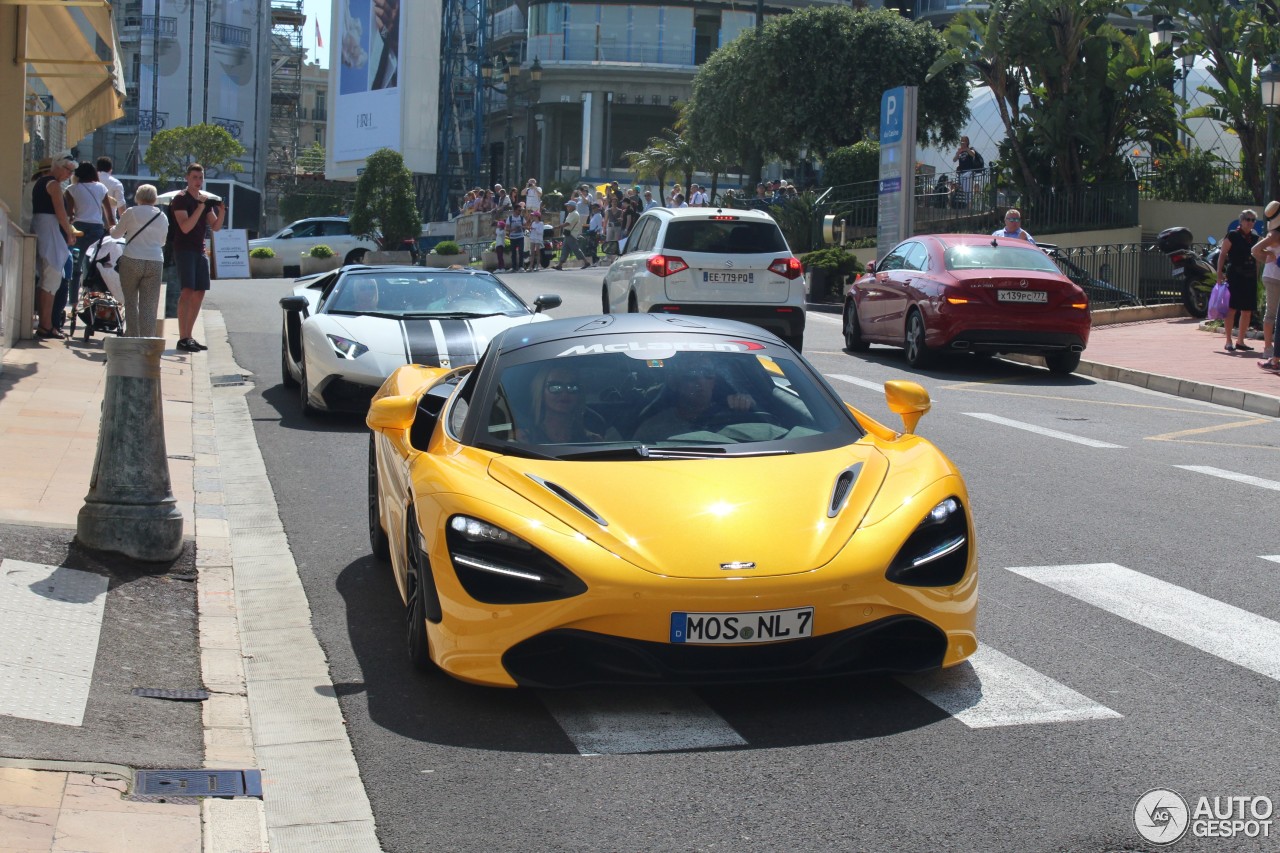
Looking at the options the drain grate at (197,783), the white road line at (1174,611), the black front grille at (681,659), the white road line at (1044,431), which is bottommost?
the drain grate at (197,783)

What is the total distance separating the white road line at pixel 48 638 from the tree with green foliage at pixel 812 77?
39.7 m

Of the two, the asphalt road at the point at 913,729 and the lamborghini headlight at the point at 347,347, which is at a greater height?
the lamborghini headlight at the point at 347,347

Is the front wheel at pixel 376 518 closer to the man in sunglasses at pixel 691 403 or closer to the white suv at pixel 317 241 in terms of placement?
the man in sunglasses at pixel 691 403

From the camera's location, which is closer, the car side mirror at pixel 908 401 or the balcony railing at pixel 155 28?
the car side mirror at pixel 908 401

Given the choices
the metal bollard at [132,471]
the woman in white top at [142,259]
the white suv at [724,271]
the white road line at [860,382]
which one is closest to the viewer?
the metal bollard at [132,471]

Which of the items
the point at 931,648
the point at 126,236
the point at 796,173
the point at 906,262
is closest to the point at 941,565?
the point at 931,648

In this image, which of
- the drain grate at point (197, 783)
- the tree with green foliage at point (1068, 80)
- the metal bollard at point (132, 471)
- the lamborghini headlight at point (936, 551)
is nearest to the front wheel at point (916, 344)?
the metal bollard at point (132, 471)

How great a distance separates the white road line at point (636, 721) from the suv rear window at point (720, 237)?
12.4m

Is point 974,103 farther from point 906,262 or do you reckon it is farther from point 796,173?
point 906,262

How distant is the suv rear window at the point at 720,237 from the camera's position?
1755 centimetres

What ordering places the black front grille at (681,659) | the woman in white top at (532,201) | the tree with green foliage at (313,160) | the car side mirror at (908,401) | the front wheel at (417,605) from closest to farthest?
1. the black front grille at (681,659)
2. the front wheel at (417,605)
3. the car side mirror at (908,401)
4. the woman in white top at (532,201)
5. the tree with green foliage at (313,160)

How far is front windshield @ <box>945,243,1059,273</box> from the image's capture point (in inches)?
685

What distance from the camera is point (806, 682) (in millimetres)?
5469

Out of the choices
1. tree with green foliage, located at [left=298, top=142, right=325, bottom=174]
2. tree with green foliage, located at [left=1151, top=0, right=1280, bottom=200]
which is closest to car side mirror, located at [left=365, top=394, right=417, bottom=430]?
tree with green foliage, located at [left=1151, top=0, right=1280, bottom=200]
